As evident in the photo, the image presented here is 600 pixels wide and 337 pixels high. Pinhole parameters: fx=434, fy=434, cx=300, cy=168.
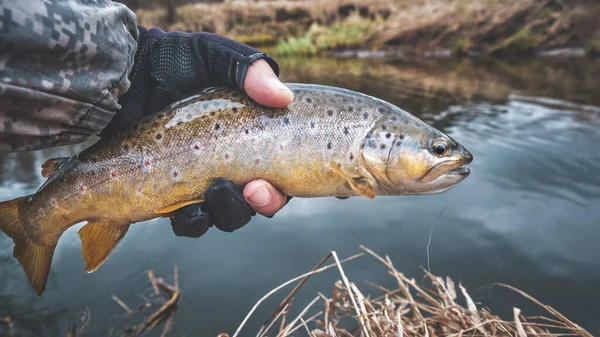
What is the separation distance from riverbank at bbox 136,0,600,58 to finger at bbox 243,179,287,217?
2427 cm

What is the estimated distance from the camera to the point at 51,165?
2867mm

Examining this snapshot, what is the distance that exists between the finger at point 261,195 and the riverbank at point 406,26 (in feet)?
79.6

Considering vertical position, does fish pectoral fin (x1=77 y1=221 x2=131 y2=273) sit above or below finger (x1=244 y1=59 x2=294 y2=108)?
below

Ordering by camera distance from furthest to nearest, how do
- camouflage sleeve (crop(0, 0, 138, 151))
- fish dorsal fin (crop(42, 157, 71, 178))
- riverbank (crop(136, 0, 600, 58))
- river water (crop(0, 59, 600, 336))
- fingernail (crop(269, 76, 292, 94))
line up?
riverbank (crop(136, 0, 600, 58)) < river water (crop(0, 59, 600, 336)) < fish dorsal fin (crop(42, 157, 71, 178)) < fingernail (crop(269, 76, 292, 94)) < camouflage sleeve (crop(0, 0, 138, 151))

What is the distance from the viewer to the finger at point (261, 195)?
2.81 meters

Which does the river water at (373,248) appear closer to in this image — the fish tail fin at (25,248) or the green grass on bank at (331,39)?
the fish tail fin at (25,248)

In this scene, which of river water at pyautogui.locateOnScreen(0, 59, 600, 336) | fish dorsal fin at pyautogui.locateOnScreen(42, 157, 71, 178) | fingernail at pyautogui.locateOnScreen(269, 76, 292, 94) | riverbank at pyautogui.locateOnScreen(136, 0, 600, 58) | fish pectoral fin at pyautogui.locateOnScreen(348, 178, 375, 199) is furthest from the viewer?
riverbank at pyautogui.locateOnScreen(136, 0, 600, 58)

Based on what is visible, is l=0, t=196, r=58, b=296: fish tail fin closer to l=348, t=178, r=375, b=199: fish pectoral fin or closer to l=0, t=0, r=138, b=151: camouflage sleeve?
l=0, t=0, r=138, b=151: camouflage sleeve

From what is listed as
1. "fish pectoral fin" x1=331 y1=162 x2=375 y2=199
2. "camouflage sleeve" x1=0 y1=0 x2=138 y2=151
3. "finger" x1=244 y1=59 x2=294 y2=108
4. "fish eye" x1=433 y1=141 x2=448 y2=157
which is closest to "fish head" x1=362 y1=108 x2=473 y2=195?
"fish eye" x1=433 y1=141 x2=448 y2=157

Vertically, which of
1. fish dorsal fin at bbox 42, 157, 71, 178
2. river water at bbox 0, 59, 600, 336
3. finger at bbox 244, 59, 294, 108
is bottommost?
river water at bbox 0, 59, 600, 336

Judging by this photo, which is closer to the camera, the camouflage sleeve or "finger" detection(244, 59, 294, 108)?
the camouflage sleeve

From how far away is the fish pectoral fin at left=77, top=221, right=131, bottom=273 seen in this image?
2873 millimetres

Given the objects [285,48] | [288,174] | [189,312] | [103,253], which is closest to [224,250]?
[189,312]

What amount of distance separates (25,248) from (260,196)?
5.16 feet
